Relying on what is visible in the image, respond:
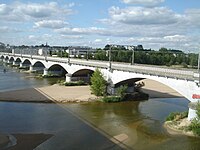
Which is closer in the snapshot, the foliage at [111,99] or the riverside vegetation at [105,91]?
the foliage at [111,99]

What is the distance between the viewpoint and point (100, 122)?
34.7m

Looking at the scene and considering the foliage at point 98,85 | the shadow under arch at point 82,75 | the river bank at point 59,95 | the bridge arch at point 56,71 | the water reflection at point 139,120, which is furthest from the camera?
the bridge arch at point 56,71

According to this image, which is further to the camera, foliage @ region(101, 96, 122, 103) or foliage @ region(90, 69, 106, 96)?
foliage @ region(90, 69, 106, 96)

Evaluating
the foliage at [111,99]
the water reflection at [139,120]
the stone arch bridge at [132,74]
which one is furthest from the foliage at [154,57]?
the foliage at [111,99]

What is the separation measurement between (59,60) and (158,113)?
4532cm

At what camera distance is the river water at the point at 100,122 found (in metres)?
27.4

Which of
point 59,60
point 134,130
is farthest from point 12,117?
point 59,60

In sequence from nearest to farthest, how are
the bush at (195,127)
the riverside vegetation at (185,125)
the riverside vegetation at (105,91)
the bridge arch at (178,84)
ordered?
1. the bush at (195,127)
2. the riverside vegetation at (185,125)
3. the bridge arch at (178,84)
4. the riverside vegetation at (105,91)

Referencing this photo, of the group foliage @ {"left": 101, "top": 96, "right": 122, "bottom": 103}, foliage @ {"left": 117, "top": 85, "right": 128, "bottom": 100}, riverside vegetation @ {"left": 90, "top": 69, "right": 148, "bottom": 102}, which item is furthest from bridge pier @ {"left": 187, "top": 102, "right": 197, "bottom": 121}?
foliage @ {"left": 117, "top": 85, "right": 128, "bottom": 100}

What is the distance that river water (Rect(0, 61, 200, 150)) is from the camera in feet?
90.0

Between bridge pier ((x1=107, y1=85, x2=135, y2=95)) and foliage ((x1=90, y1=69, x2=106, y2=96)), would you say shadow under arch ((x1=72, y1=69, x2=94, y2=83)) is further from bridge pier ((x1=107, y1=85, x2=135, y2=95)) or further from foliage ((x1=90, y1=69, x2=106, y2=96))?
foliage ((x1=90, y1=69, x2=106, y2=96))

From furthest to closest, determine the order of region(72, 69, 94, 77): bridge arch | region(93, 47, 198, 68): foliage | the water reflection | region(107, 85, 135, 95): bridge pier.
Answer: region(93, 47, 198, 68): foliage, region(72, 69, 94, 77): bridge arch, region(107, 85, 135, 95): bridge pier, the water reflection

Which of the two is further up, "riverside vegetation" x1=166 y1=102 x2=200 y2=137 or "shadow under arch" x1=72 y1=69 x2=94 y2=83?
"shadow under arch" x1=72 y1=69 x2=94 y2=83

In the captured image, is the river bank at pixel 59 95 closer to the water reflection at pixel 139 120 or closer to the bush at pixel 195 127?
the water reflection at pixel 139 120
